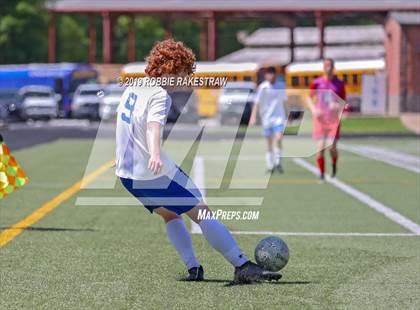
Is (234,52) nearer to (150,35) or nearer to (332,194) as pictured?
(150,35)

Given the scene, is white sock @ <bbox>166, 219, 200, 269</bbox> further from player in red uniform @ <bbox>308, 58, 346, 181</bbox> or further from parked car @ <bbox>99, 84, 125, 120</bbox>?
parked car @ <bbox>99, 84, 125, 120</bbox>

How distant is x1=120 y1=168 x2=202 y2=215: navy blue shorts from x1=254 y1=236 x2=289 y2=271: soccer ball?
2.27ft

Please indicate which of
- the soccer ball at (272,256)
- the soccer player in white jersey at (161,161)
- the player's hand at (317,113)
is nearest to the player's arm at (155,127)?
the soccer player in white jersey at (161,161)

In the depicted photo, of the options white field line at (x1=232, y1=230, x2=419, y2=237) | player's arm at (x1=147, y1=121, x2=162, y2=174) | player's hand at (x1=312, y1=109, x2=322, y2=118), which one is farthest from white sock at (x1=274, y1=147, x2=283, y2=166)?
player's arm at (x1=147, y1=121, x2=162, y2=174)

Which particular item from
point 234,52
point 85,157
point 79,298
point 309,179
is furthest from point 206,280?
point 234,52

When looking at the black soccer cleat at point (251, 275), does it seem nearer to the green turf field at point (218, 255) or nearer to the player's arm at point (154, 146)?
the green turf field at point (218, 255)

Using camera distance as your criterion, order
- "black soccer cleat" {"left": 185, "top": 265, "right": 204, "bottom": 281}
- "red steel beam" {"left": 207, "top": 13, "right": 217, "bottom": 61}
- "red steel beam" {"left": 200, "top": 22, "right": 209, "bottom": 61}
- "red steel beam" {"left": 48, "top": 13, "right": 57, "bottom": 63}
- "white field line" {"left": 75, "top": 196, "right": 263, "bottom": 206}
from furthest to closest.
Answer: "red steel beam" {"left": 200, "top": 22, "right": 209, "bottom": 61} → "red steel beam" {"left": 48, "top": 13, "right": 57, "bottom": 63} → "red steel beam" {"left": 207, "top": 13, "right": 217, "bottom": 61} → "white field line" {"left": 75, "top": 196, "right": 263, "bottom": 206} → "black soccer cleat" {"left": 185, "top": 265, "right": 204, "bottom": 281}

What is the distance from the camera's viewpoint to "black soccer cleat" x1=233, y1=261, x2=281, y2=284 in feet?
30.2

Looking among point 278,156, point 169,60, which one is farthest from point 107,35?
point 169,60

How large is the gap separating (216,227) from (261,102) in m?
14.3

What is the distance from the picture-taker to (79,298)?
8.56 m

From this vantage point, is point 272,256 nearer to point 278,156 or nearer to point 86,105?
point 278,156

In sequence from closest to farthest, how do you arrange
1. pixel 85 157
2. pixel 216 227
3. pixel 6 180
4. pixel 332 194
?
pixel 216 227
pixel 6 180
pixel 332 194
pixel 85 157

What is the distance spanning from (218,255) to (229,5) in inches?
2366
